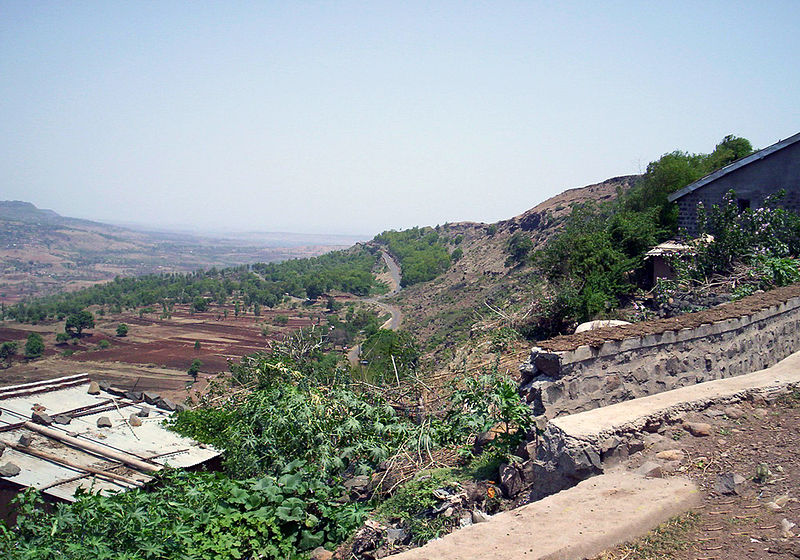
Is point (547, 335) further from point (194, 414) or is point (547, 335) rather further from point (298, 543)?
point (298, 543)

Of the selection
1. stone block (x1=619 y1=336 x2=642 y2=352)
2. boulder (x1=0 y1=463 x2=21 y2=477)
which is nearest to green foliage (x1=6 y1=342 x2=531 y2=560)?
stone block (x1=619 y1=336 x2=642 y2=352)

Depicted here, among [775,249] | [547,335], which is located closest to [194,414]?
[547,335]

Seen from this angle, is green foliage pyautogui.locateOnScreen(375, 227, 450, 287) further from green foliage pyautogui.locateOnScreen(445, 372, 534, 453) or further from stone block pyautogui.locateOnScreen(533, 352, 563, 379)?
stone block pyautogui.locateOnScreen(533, 352, 563, 379)

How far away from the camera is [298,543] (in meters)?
5.59

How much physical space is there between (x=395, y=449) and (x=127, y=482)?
5.30 m

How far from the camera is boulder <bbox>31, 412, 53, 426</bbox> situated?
12.6 meters

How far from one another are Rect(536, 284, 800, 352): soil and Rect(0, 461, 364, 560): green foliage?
2811mm

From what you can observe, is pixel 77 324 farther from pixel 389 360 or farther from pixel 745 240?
pixel 745 240

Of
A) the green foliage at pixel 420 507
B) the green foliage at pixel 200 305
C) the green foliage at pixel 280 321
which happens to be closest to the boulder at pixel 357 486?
the green foliage at pixel 420 507

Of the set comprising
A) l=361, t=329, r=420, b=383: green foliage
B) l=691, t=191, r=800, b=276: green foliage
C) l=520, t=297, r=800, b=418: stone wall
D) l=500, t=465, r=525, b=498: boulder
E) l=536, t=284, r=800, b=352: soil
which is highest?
l=691, t=191, r=800, b=276: green foliage

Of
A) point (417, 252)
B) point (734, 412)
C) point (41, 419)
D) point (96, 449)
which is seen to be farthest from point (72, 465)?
point (417, 252)

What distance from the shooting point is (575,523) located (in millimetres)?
4191

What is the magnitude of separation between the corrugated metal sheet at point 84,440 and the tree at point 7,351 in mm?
33669

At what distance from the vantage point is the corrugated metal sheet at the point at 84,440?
1015cm
